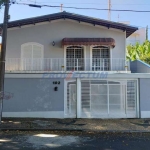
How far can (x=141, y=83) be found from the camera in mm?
14617

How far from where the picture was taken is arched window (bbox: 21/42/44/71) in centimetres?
1631

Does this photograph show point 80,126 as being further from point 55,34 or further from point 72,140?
point 55,34

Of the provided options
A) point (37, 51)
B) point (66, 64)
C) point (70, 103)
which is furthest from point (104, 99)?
point (37, 51)

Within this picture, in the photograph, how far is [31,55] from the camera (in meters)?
16.6

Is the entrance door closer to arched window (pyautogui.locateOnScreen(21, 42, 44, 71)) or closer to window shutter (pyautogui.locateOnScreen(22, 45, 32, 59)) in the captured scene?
arched window (pyautogui.locateOnScreen(21, 42, 44, 71))

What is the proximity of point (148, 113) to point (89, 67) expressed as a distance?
17.7 ft

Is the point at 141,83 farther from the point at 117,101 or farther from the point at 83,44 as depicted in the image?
the point at 83,44

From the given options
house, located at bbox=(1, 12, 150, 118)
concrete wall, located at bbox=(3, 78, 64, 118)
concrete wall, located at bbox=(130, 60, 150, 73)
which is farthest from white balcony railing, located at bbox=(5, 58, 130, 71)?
concrete wall, located at bbox=(3, 78, 64, 118)

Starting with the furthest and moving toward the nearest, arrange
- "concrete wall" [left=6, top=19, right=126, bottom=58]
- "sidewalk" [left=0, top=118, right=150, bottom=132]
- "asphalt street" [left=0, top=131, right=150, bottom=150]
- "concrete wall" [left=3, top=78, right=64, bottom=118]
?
"concrete wall" [left=6, top=19, right=126, bottom=58] < "concrete wall" [left=3, top=78, right=64, bottom=118] < "sidewalk" [left=0, top=118, right=150, bottom=132] < "asphalt street" [left=0, top=131, right=150, bottom=150]

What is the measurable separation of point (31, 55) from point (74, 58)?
3.33 meters

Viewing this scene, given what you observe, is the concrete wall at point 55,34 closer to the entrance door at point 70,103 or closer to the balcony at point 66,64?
the balcony at point 66,64

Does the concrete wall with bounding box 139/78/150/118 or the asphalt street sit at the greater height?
the concrete wall with bounding box 139/78/150/118

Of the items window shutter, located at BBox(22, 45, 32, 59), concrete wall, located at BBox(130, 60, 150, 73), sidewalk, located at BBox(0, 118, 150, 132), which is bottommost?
sidewalk, located at BBox(0, 118, 150, 132)

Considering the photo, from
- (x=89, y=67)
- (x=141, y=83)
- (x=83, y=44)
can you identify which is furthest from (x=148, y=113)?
(x=83, y=44)
